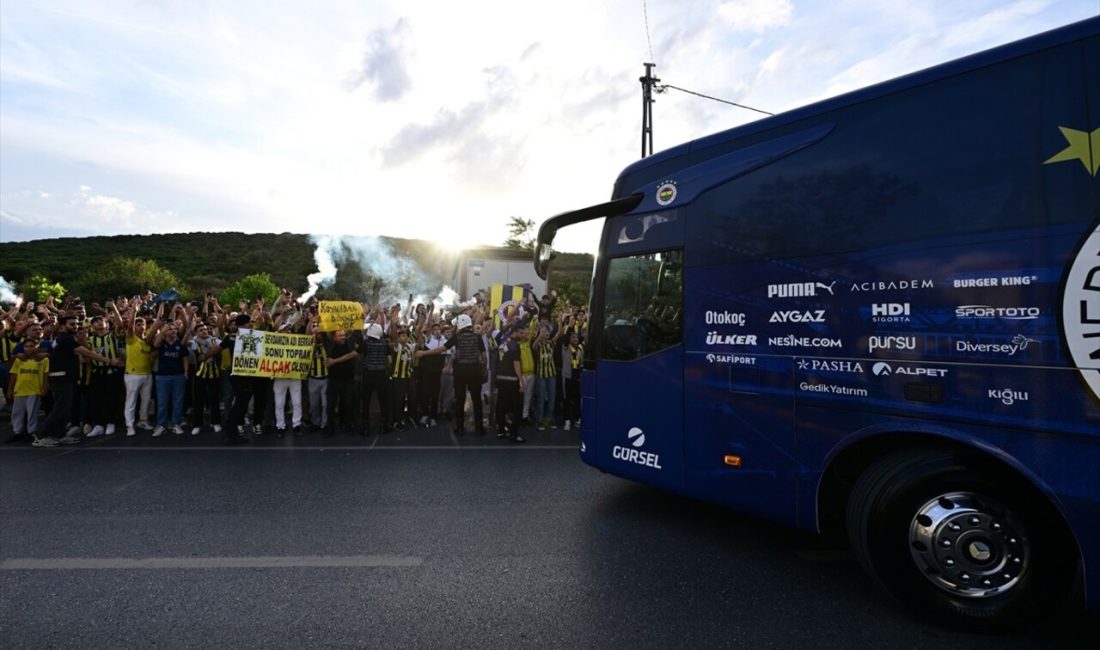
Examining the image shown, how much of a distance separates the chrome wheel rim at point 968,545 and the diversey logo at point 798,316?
1.16 metres

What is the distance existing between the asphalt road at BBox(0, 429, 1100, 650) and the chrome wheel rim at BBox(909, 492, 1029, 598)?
0.90ft

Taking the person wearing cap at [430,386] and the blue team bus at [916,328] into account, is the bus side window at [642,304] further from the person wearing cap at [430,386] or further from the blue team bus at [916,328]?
the person wearing cap at [430,386]

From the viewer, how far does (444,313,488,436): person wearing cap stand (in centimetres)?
920

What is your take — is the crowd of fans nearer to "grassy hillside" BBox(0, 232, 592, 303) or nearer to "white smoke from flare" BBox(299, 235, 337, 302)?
"white smoke from flare" BBox(299, 235, 337, 302)

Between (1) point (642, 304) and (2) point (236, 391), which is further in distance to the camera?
(2) point (236, 391)

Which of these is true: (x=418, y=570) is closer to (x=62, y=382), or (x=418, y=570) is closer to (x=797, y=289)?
(x=797, y=289)

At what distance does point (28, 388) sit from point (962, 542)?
35.7ft

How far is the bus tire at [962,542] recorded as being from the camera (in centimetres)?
300

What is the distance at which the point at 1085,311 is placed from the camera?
9.03 feet

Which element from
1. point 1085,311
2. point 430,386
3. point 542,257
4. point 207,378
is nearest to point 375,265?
point 207,378

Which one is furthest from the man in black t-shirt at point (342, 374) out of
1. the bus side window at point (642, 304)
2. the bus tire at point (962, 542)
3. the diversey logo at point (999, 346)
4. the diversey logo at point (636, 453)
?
the diversey logo at point (999, 346)

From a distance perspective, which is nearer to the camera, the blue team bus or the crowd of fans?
the blue team bus

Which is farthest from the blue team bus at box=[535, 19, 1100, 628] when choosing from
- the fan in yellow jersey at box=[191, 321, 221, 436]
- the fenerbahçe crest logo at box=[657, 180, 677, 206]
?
the fan in yellow jersey at box=[191, 321, 221, 436]

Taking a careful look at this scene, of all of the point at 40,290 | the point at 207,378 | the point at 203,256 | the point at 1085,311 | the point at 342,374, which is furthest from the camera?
the point at 203,256
